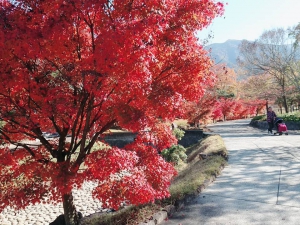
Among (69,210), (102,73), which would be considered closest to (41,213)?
(69,210)

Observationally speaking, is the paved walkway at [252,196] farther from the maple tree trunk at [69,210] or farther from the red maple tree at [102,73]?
the maple tree trunk at [69,210]

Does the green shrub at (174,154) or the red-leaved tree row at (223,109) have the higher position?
the red-leaved tree row at (223,109)

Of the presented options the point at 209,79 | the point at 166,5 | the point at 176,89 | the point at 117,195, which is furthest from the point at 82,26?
the point at 117,195

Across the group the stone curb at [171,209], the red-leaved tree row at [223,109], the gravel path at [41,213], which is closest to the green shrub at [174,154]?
the gravel path at [41,213]

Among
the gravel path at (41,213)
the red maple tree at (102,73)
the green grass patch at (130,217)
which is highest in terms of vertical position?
the red maple tree at (102,73)

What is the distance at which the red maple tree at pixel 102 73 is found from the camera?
3.97 metres

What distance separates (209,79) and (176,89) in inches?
26.7

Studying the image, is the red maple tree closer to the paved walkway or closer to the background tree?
the paved walkway

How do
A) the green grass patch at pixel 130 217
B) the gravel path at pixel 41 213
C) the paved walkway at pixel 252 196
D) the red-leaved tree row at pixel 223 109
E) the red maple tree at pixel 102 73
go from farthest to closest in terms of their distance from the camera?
the red-leaved tree row at pixel 223 109, the gravel path at pixel 41 213, the green grass patch at pixel 130 217, the paved walkway at pixel 252 196, the red maple tree at pixel 102 73

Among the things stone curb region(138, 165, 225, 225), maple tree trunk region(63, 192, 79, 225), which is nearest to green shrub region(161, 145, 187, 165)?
stone curb region(138, 165, 225, 225)

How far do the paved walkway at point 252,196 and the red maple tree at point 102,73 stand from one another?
1160 mm

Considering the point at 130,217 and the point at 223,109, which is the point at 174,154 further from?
the point at 223,109

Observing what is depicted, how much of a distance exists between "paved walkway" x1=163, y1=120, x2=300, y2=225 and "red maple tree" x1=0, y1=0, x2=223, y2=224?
3.81 feet

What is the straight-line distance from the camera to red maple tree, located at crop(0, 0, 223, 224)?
13.0 feet
